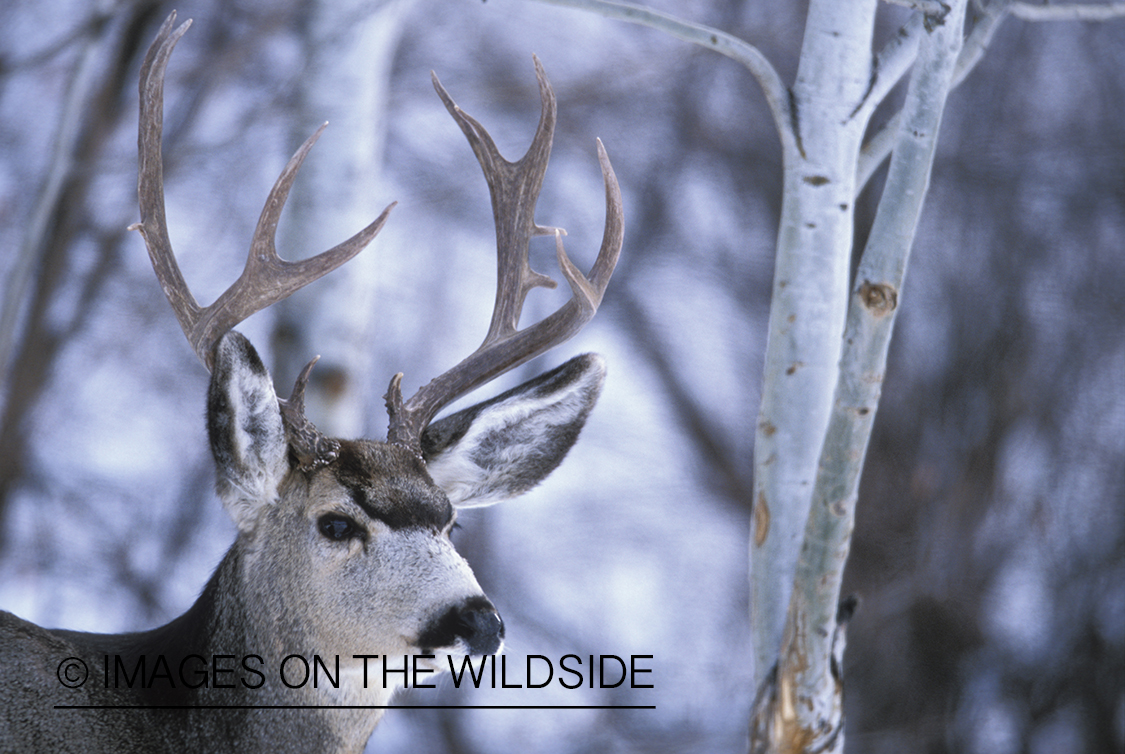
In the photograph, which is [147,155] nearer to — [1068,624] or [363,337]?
[363,337]

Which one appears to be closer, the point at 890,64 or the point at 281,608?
the point at 281,608

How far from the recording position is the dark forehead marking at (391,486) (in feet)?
5.96

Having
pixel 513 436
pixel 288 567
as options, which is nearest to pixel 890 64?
pixel 513 436

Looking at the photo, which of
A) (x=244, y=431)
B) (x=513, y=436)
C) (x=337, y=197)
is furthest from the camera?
(x=337, y=197)

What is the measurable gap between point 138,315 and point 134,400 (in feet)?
1.20

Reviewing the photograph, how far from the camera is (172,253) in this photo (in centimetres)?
186

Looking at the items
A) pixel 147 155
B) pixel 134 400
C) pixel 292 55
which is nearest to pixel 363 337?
pixel 147 155

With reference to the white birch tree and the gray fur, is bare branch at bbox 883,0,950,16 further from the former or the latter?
the gray fur

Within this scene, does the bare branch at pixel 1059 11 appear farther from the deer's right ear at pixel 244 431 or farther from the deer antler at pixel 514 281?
the deer's right ear at pixel 244 431

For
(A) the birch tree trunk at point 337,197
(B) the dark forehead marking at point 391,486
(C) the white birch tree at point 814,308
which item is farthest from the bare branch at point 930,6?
(A) the birch tree trunk at point 337,197

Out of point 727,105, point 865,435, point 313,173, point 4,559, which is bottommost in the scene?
point 4,559

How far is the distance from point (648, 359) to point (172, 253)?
349cm

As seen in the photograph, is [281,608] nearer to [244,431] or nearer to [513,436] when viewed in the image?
[244,431]

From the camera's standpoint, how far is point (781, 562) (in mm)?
2062
